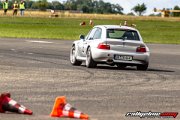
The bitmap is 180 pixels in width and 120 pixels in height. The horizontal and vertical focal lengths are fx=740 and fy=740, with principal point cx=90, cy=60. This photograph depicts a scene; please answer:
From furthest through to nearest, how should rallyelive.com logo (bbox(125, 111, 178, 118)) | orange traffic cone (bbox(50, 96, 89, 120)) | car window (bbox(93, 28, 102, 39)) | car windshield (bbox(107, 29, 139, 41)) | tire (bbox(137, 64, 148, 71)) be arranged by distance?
1. car window (bbox(93, 28, 102, 39))
2. car windshield (bbox(107, 29, 139, 41))
3. tire (bbox(137, 64, 148, 71))
4. rallyelive.com logo (bbox(125, 111, 178, 118))
5. orange traffic cone (bbox(50, 96, 89, 120))

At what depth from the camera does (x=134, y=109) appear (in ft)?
38.6

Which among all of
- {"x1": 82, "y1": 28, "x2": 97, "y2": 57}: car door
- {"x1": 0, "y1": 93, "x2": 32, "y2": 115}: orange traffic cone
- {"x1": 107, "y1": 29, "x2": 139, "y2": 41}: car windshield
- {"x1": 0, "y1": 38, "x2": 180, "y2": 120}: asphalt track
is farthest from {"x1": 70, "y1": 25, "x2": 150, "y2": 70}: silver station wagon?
{"x1": 0, "y1": 93, "x2": 32, "y2": 115}: orange traffic cone

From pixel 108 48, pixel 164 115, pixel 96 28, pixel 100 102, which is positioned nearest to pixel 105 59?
pixel 108 48

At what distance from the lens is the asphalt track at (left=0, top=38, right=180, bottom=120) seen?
11.8 metres

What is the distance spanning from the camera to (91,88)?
15.2 meters

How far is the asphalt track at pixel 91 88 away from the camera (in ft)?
38.6

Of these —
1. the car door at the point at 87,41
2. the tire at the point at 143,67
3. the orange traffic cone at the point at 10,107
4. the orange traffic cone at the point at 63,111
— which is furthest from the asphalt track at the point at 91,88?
the car door at the point at 87,41

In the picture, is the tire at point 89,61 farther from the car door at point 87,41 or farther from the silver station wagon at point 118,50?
the car door at point 87,41

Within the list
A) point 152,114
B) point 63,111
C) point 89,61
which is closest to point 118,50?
point 89,61

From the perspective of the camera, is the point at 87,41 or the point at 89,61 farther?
the point at 87,41

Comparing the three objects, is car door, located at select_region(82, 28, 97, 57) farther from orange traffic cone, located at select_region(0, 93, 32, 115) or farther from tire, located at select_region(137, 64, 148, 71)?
orange traffic cone, located at select_region(0, 93, 32, 115)

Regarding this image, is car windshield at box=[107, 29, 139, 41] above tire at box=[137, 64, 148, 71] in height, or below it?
above

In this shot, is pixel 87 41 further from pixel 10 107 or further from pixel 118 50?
pixel 10 107

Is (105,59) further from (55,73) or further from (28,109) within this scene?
(28,109)
